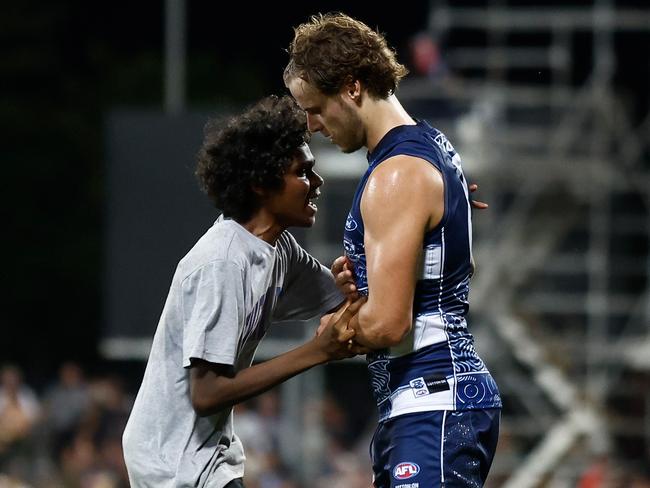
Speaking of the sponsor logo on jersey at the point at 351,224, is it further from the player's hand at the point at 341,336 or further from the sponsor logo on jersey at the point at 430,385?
the sponsor logo on jersey at the point at 430,385

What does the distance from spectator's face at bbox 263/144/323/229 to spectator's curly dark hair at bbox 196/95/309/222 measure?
0.03 m

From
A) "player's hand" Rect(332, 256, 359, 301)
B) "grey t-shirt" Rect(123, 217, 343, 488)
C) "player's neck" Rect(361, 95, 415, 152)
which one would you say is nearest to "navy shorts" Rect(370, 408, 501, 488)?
"player's hand" Rect(332, 256, 359, 301)

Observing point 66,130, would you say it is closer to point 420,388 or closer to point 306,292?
point 306,292

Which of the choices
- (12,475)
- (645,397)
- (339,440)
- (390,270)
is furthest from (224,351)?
(339,440)

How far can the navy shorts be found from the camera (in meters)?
4.90

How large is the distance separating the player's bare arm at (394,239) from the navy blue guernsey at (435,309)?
76 mm

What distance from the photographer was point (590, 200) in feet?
48.1

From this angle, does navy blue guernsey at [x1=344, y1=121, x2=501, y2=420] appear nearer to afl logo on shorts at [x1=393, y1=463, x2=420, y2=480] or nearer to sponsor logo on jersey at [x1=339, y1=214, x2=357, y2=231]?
sponsor logo on jersey at [x1=339, y1=214, x2=357, y2=231]

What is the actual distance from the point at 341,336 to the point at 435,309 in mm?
313

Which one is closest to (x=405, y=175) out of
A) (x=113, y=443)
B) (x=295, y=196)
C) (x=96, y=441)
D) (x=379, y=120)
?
(x=379, y=120)

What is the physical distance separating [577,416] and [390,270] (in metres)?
9.25

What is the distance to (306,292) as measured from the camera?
567cm

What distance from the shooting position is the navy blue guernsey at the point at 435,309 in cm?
493

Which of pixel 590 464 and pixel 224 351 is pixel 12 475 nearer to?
pixel 590 464
